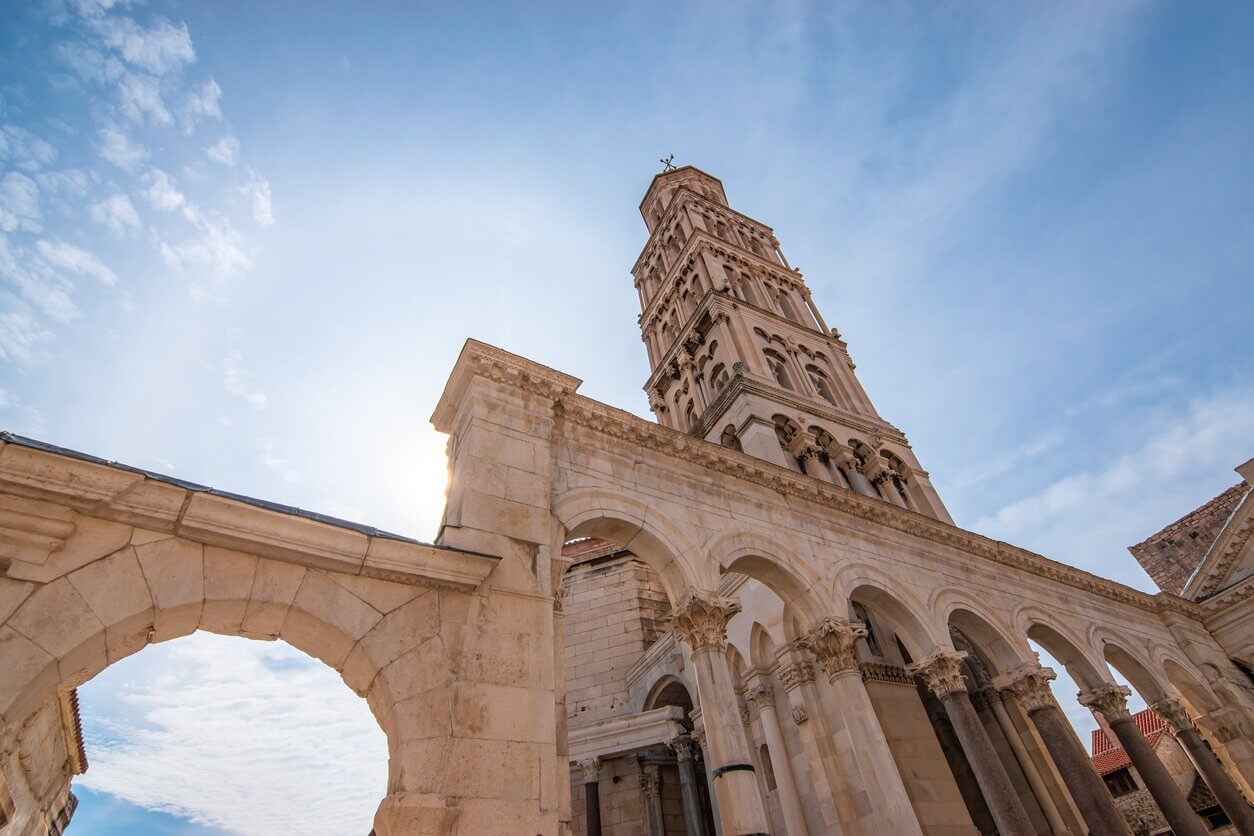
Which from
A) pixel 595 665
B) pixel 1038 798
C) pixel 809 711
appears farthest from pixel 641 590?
pixel 1038 798

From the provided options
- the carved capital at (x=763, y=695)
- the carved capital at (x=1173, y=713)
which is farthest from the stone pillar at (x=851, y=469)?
the carved capital at (x=1173, y=713)

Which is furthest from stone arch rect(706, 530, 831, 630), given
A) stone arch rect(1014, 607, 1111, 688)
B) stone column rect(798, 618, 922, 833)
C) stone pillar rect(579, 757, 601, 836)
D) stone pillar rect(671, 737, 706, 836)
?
stone pillar rect(579, 757, 601, 836)

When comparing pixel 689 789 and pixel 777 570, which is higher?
pixel 777 570

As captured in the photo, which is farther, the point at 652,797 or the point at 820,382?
the point at 820,382

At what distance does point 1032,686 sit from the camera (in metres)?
12.8

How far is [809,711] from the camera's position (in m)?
11.5

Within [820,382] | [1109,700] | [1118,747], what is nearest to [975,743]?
[1109,700]

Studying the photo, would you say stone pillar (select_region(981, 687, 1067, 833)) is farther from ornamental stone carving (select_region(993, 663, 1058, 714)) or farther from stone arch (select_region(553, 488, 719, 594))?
stone arch (select_region(553, 488, 719, 594))

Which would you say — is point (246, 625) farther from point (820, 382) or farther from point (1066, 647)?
point (820, 382)

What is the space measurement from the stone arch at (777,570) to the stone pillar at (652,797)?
820 centimetres

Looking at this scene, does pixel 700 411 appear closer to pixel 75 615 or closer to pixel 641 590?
pixel 641 590

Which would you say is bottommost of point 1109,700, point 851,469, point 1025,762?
point 1025,762

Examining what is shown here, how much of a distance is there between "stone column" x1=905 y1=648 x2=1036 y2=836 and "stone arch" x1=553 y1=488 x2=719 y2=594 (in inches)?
194

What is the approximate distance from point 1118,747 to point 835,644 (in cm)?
2830
